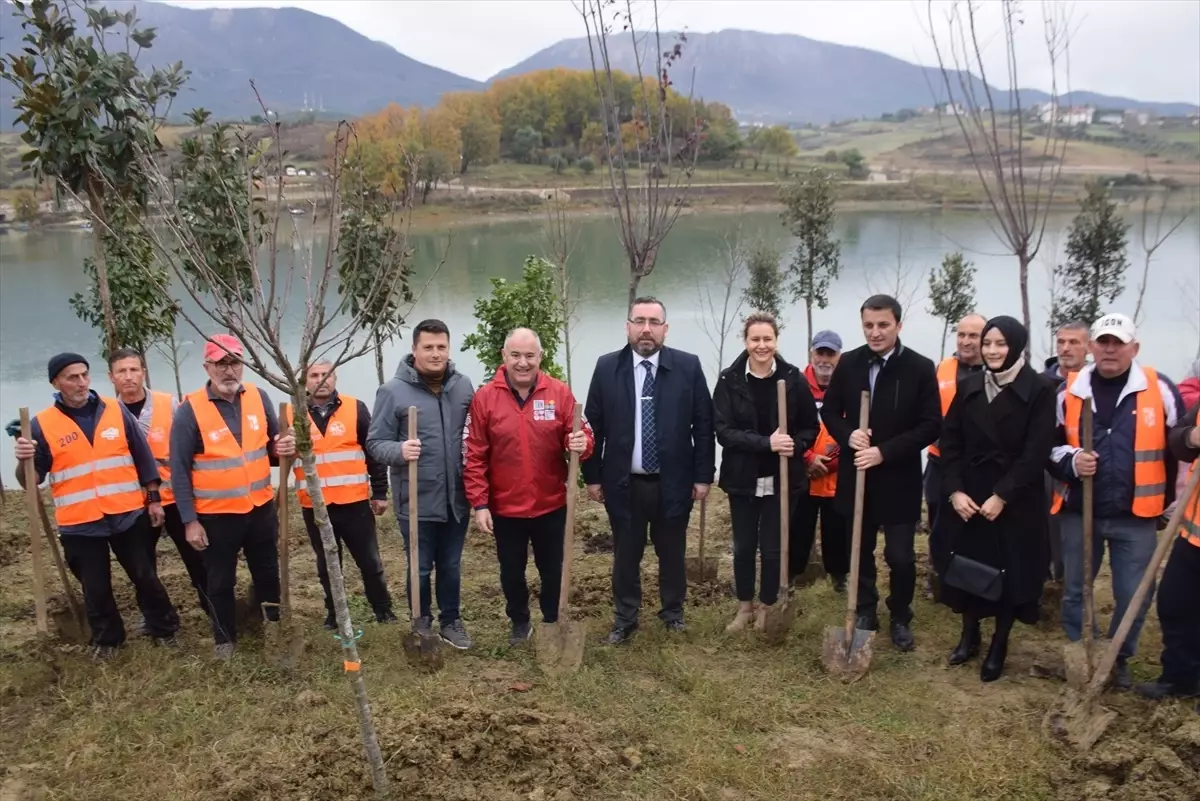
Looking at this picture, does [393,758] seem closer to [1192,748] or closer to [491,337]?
[1192,748]

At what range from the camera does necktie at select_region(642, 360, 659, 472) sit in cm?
442

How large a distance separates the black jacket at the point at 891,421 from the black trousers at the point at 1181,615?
43.4 inches

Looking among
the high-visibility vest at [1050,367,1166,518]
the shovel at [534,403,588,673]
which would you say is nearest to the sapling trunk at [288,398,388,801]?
the shovel at [534,403,588,673]

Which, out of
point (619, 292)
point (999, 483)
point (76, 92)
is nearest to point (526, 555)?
point (999, 483)

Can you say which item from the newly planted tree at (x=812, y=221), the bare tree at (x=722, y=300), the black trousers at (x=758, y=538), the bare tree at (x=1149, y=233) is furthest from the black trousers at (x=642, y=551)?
the bare tree at (x=722, y=300)

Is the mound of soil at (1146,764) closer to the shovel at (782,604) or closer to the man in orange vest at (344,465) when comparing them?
the shovel at (782,604)

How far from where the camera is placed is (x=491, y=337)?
28.5 feet

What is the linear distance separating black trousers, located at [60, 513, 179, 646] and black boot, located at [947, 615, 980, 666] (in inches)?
169

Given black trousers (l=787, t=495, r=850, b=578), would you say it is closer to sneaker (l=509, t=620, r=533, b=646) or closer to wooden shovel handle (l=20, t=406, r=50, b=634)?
sneaker (l=509, t=620, r=533, b=646)

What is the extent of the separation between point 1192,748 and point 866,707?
1252 millimetres

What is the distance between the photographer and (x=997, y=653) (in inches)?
164

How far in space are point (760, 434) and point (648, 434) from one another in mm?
634

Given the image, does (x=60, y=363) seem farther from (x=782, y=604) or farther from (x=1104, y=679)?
(x=1104, y=679)

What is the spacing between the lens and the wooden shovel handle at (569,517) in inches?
165
